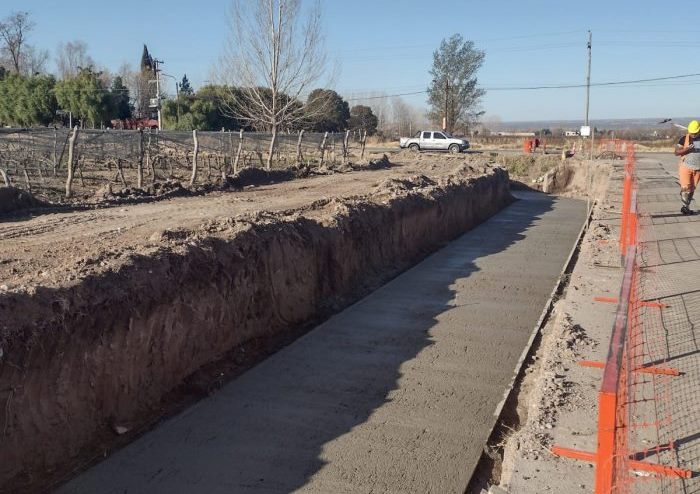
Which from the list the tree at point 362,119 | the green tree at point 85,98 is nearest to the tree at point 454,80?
the tree at point 362,119

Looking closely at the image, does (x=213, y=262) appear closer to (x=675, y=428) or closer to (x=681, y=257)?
(x=675, y=428)

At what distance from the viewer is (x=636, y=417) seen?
5199mm

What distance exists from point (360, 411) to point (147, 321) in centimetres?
215

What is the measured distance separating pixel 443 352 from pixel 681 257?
210 inches

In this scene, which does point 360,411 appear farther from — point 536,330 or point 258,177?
point 258,177

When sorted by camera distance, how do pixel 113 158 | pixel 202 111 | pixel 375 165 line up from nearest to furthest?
1. pixel 113 158
2. pixel 375 165
3. pixel 202 111

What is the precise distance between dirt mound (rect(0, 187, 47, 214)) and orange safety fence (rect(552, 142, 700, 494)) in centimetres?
1124

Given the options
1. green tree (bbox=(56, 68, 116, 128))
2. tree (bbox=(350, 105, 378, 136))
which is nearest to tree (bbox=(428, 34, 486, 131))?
tree (bbox=(350, 105, 378, 136))

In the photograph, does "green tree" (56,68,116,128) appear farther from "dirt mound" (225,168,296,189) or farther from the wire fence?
"dirt mound" (225,168,296,189)

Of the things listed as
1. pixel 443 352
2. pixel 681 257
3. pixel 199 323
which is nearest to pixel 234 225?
pixel 199 323

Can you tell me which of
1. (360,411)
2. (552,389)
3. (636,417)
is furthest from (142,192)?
(636,417)

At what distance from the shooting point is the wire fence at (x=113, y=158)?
1658cm

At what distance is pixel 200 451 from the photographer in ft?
17.4

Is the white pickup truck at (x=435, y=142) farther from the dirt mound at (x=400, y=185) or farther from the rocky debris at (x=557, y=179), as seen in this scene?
the dirt mound at (x=400, y=185)
